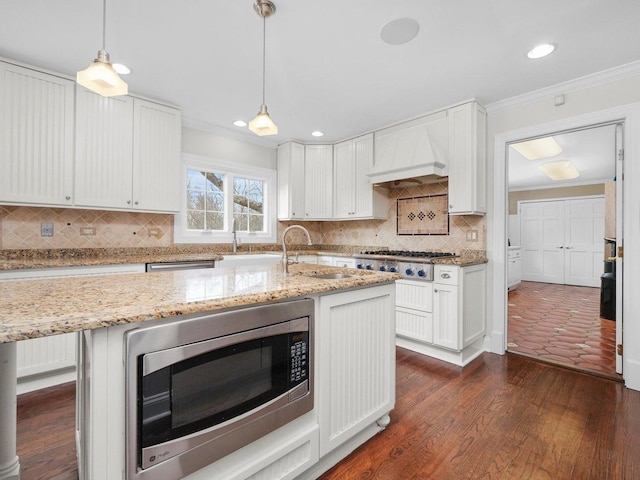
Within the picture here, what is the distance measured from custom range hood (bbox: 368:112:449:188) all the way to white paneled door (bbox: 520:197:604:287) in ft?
18.2

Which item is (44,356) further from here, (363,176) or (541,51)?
(541,51)

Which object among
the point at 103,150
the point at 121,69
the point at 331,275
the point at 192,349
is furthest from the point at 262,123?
the point at 103,150

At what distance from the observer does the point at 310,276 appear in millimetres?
1718

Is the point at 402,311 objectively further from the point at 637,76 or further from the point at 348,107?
the point at 637,76

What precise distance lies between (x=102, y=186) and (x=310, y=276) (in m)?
2.34

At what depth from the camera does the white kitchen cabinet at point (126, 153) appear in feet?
9.02

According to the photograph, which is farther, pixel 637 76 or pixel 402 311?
pixel 402 311

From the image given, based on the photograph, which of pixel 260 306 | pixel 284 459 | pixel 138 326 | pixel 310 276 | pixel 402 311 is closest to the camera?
pixel 138 326

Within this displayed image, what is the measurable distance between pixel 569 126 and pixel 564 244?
5684 mm

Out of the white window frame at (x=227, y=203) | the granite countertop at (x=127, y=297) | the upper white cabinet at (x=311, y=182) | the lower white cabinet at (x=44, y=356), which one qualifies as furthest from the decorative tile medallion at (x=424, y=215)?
the lower white cabinet at (x=44, y=356)

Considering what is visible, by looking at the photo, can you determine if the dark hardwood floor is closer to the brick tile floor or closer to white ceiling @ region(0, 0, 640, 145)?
the brick tile floor

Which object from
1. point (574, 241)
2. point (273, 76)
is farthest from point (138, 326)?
point (574, 241)

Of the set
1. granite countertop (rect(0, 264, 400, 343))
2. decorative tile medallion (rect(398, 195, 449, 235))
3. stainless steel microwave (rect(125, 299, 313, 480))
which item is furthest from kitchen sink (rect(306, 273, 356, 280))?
decorative tile medallion (rect(398, 195, 449, 235))

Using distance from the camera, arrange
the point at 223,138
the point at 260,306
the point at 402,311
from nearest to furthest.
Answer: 1. the point at 260,306
2. the point at 402,311
3. the point at 223,138
